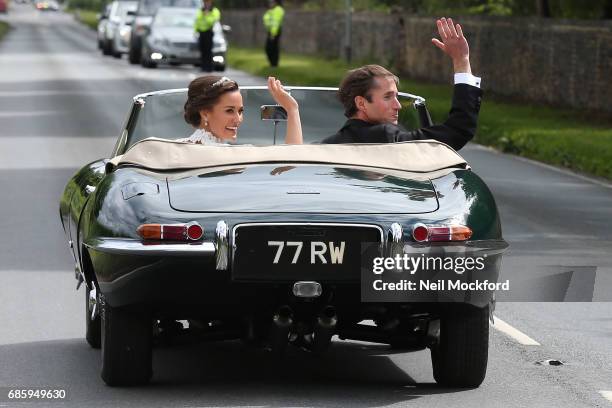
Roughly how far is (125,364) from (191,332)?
0.39 m

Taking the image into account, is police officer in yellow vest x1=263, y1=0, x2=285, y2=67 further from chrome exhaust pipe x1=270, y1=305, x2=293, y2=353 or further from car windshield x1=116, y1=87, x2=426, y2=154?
chrome exhaust pipe x1=270, y1=305, x2=293, y2=353

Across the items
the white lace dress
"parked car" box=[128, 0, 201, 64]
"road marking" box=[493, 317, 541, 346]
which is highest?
the white lace dress

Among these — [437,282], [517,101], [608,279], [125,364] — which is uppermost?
[437,282]

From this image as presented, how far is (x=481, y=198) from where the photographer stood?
7.40 metres

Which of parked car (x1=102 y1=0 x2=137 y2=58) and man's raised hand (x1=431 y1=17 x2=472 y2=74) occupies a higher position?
man's raised hand (x1=431 y1=17 x2=472 y2=74)

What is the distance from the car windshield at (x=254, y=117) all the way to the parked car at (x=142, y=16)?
135 feet

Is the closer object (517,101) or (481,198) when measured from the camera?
(481,198)

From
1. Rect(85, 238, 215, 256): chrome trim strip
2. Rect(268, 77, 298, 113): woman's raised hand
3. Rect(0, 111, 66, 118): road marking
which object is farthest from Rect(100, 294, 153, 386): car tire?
Rect(0, 111, 66, 118): road marking

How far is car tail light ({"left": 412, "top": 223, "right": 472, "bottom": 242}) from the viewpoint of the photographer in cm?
702

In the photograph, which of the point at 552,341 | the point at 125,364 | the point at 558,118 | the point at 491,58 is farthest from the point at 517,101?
the point at 125,364

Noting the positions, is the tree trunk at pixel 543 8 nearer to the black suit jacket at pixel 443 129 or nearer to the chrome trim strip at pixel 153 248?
the black suit jacket at pixel 443 129

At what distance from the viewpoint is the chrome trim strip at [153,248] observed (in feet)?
22.7

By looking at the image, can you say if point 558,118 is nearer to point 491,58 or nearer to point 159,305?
point 491,58

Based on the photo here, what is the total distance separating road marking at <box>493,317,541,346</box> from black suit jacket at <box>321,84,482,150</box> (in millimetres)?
1271
